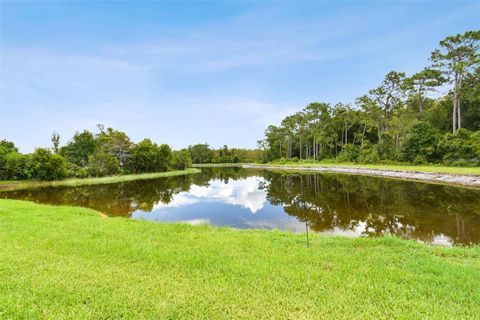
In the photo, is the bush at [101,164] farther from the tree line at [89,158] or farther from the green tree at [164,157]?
the green tree at [164,157]

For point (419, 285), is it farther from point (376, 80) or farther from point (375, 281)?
point (376, 80)

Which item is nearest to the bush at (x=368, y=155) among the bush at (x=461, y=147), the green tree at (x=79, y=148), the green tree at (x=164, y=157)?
the bush at (x=461, y=147)

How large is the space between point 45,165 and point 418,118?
160 ft

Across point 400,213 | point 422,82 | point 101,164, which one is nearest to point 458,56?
point 422,82

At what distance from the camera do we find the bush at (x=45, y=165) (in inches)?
971

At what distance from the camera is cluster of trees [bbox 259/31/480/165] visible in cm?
2536

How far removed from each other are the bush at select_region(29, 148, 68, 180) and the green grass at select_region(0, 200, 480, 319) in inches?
961

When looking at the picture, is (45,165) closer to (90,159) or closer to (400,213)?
(90,159)

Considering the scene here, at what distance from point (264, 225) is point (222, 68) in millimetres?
20226

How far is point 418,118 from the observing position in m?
37.0

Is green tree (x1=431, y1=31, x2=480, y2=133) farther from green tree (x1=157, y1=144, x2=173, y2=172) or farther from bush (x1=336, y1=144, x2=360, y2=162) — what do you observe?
green tree (x1=157, y1=144, x2=173, y2=172)

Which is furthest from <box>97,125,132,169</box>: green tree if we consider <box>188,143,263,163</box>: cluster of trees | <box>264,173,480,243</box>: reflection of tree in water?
<box>188,143,263,163</box>: cluster of trees

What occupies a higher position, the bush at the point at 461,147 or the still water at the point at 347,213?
the bush at the point at 461,147

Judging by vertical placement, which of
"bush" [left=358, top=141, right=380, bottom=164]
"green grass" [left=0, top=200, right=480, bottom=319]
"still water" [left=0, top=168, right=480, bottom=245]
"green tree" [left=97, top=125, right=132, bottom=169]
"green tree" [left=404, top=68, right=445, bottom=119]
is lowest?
"still water" [left=0, top=168, right=480, bottom=245]
